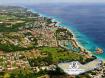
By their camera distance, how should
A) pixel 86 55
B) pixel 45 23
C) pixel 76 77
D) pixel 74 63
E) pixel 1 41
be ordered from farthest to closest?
pixel 45 23
pixel 1 41
pixel 86 55
pixel 74 63
pixel 76 77

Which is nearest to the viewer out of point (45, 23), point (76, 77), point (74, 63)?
point (76, 77)

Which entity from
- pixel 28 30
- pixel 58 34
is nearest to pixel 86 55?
pixel 58 34

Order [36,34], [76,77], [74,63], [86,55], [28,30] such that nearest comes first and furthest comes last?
1. [76,77]
2. [74,63]
3. [86,55]
4. [36,34]
5. [28,30]

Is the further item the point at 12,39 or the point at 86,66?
the point at 12,39

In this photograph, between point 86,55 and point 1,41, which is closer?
point 86,55

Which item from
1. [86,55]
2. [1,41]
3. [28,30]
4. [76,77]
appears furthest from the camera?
[28,30]

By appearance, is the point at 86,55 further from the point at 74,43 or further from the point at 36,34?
the point at 36,34

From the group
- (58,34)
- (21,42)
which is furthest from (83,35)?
(21,42)

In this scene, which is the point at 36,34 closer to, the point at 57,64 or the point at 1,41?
the point at 1,41

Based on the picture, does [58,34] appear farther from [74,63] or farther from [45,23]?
[74,63]
